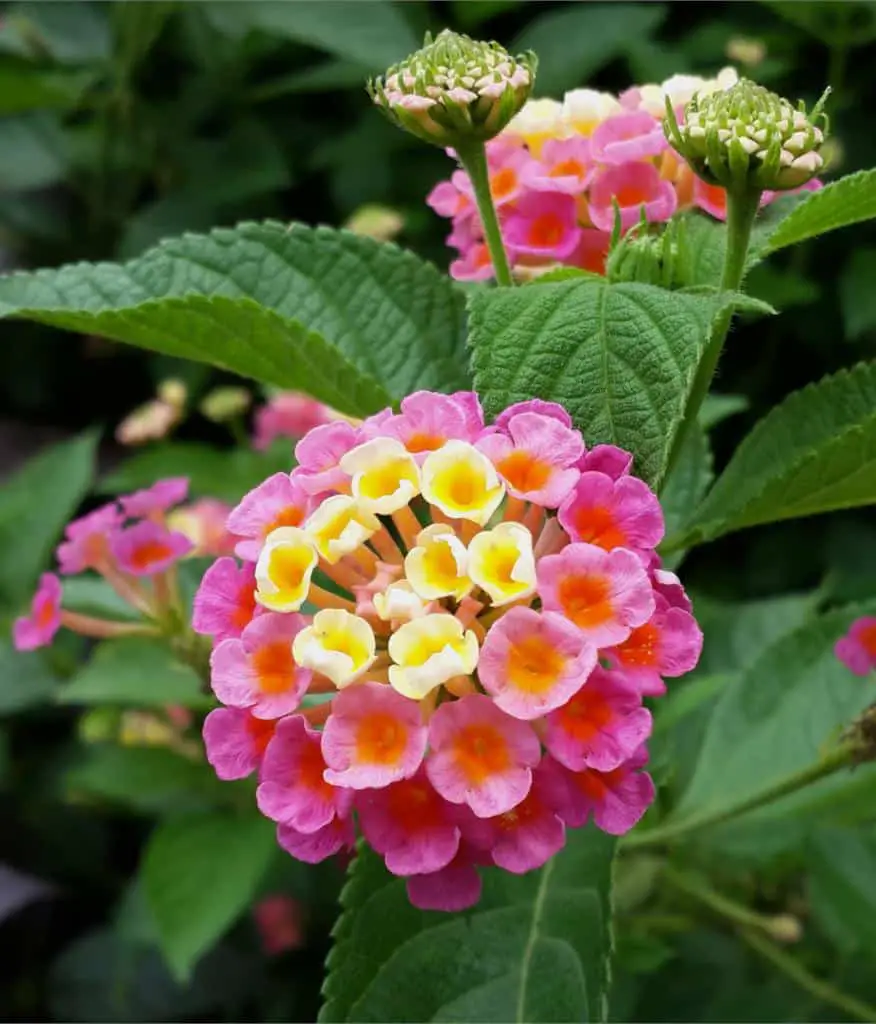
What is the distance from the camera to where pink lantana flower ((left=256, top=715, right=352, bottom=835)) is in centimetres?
49

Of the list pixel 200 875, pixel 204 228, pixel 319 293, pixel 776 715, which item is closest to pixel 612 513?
pixel 319 293

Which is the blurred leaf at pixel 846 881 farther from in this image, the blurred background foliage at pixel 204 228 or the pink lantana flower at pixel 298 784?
the pink lantana flower at pixel 298 784

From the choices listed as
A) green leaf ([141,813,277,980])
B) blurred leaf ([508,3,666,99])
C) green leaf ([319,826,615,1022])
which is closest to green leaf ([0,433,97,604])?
green leaf ([141,813,277,980])

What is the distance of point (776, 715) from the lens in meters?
0.87

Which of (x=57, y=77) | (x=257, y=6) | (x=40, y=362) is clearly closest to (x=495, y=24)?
(x=257, y=6)

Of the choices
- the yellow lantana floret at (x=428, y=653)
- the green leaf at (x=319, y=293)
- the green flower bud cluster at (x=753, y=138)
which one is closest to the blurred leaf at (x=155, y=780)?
the green leaf at (x=319, y=293)

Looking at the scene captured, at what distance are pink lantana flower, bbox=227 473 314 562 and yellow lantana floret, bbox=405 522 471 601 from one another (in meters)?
0.07

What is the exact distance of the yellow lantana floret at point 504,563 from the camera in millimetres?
476

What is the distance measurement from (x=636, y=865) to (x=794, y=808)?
130 mm

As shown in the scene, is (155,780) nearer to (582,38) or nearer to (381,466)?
(381,466)

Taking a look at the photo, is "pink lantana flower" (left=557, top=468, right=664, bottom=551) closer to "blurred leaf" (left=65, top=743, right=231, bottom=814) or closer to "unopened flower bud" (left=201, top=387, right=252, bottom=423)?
"blurred leaf" (left=65, top=743, right=231, bottom=814)

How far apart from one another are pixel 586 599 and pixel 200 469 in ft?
3.13

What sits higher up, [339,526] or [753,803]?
[339,526]

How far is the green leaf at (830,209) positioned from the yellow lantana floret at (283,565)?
10.6 inches
